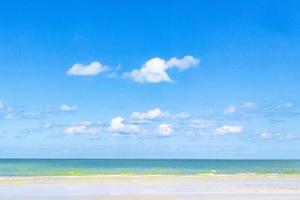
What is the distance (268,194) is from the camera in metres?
33.1

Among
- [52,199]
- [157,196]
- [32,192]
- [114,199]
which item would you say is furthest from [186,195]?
[32,192]

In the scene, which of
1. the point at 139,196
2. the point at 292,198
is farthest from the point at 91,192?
the point at 292,198

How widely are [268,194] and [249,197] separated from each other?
261cm

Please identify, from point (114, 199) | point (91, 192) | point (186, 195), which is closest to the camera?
point (114, 199)

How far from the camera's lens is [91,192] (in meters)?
34.3

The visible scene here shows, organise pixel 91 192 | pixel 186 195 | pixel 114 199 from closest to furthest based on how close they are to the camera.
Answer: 1. pixel 114 199
2. pixel 186 195
3. pixel 91 192

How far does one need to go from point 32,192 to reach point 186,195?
32.8ft

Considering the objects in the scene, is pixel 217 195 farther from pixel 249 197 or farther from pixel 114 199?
pixel 114 199

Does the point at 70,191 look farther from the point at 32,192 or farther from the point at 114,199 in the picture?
the point at 114,199

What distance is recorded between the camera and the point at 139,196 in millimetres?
31438

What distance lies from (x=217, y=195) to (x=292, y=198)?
4.36 m

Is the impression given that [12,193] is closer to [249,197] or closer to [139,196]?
A: [139,196]

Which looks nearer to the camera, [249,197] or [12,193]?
[249,197]

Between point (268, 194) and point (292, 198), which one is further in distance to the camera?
point (268, 194)
